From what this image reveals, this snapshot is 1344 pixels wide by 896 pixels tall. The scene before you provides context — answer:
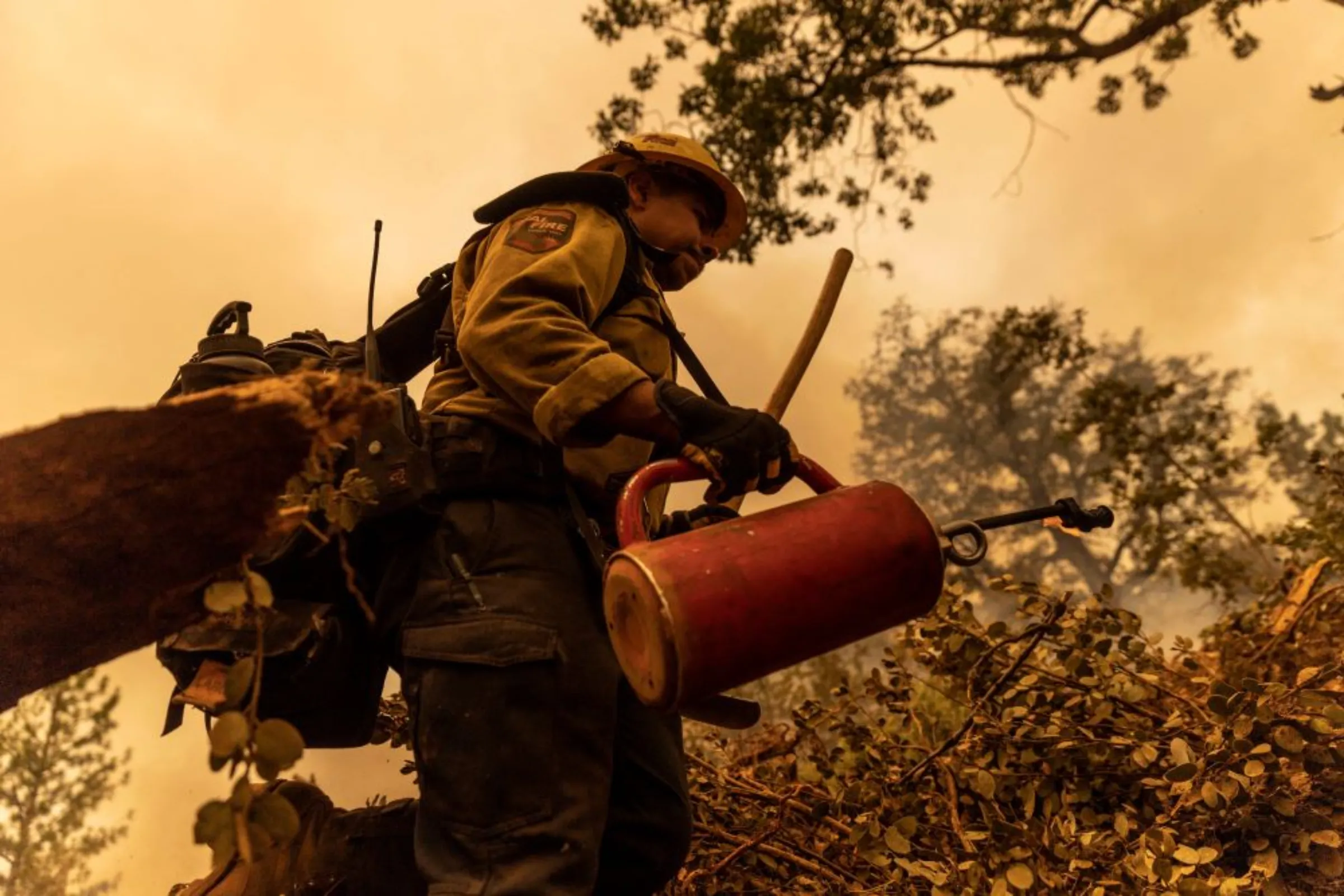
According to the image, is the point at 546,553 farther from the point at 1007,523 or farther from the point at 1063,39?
the point at 1063,39

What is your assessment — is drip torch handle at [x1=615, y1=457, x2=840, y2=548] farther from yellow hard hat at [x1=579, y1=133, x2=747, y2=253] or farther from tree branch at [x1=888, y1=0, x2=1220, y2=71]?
tree branch at [x1=888, y1=0, x2=1220, y2=71]

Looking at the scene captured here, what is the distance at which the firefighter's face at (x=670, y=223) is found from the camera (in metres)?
2.23

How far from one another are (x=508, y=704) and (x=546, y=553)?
31 centimetres

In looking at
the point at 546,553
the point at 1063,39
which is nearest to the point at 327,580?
the point at 546,553

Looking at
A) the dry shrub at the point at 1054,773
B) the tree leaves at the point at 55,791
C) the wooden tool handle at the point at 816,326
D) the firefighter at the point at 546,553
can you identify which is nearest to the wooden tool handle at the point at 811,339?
the wooden tool handle at the point at 816,326

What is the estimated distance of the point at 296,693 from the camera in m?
1.58

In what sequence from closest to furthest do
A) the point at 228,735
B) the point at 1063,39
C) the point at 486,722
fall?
1. the point at 228,735
2. the point at 486,722
3. the point at 1063,39

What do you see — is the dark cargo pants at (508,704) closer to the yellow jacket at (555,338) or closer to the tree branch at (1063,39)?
the yellow jacket at (555,338)

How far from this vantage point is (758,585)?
1.35 metres

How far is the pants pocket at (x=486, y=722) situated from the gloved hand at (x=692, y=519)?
0.40 m

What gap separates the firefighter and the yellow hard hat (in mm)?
359

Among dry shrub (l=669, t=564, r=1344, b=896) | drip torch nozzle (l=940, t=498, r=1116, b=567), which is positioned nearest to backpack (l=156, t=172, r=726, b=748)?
drip torch nozzle (l=940, t=498, r=1116, b=567)

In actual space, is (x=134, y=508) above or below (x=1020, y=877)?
above

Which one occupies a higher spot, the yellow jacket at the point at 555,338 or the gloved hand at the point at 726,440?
the yellow jacket at the point at 555,338
